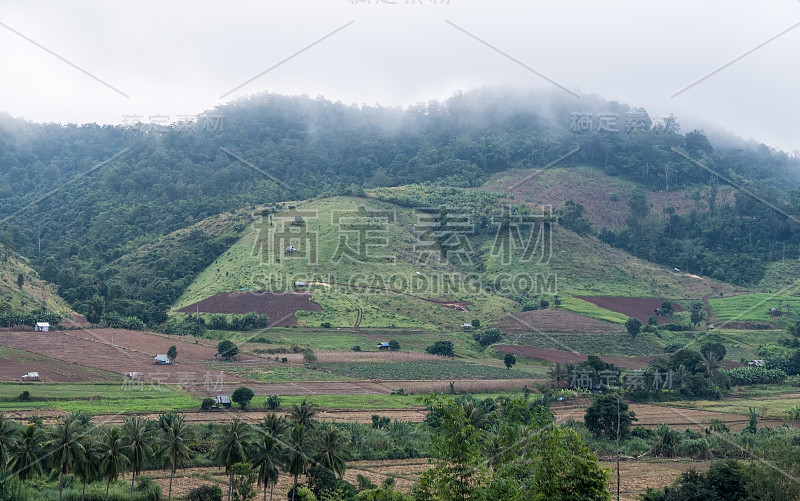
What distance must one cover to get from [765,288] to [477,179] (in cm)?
5444

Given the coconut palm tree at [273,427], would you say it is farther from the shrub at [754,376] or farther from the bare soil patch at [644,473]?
the shrub at [754,376]

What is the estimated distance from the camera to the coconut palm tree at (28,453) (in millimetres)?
28766

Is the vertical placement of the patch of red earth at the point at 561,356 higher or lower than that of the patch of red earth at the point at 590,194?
lower

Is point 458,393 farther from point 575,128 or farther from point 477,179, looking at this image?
point 575,128

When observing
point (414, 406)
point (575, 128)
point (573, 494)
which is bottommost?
point (414, 406)

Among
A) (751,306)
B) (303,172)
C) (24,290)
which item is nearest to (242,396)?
(24,290)

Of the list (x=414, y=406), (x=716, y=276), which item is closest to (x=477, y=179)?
(x=716, y=276)

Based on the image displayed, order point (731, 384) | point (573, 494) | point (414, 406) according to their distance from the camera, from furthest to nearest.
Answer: point (731, 384) < point (414, 406) < point (573, 494)

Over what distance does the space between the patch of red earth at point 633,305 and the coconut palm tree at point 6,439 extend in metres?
73.6

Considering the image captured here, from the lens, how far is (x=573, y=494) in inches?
609
